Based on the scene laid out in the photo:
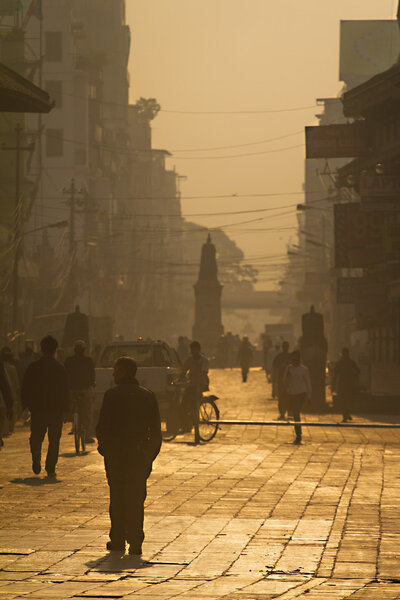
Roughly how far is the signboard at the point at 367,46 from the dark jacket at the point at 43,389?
132395 mm

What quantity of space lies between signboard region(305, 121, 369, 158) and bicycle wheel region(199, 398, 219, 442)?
2905 cm

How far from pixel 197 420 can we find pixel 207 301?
66750 millimetres

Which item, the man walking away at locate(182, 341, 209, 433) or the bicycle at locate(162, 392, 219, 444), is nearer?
the bicycle at locate(162, 392, 219, 444)

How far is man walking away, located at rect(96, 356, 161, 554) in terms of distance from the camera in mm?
9500

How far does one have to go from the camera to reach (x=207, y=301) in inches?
3445

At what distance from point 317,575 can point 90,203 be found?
109106 mm

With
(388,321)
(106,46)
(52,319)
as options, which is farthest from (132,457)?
(106,46)

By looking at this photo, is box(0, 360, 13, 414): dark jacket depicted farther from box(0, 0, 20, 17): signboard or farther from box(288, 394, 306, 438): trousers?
box(0, 0, 20, 17): signboard

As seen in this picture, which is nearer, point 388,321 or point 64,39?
point 388,321

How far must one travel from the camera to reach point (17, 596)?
24.5 feet

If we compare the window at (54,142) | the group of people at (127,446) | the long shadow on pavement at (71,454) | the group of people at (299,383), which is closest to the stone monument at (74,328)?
the group of people at (299,383)

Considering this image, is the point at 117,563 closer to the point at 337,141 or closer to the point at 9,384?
the point at 9,384

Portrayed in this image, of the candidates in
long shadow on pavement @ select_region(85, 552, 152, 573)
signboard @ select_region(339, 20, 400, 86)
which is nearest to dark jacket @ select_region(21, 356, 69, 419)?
long shadow on pavement @ select_region(85, 552, 152, 573)

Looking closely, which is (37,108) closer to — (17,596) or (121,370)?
(121,370)
